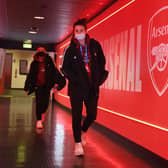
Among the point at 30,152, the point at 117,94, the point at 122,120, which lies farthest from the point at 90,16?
the point at 30,152

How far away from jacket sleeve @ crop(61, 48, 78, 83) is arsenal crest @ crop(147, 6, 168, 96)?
0.98 m

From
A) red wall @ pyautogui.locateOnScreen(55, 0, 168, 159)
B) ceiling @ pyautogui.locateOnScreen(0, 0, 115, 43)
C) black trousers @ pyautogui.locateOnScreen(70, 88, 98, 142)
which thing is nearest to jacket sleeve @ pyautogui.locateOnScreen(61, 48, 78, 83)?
black trousers @ pyautogui.locateOnScreen(70, 88, 98, 142)

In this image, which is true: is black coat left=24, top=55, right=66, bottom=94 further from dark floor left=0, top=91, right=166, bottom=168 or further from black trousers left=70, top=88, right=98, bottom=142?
black trousers left=70, top=88, right=98, bottom=142

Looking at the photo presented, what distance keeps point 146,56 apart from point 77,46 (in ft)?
3.23

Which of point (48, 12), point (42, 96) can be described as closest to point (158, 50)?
point (42, 96)

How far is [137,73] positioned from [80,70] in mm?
1136

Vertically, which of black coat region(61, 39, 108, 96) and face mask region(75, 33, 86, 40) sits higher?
face mask region(75, 33, 86, 40)

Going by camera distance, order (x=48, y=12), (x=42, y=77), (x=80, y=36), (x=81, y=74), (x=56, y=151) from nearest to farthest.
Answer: (x=81, y=74)
(x=80, y=36)
(x=56, y=151)
(x=42, y=77)
(x=48, y=12)

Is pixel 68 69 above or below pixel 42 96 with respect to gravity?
above

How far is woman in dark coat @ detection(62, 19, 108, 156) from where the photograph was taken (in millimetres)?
3359

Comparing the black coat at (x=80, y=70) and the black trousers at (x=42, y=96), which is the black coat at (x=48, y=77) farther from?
the black coat at (x=80, y=70)

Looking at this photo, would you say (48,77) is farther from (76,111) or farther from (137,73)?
(76,111)

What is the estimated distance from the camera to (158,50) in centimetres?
353

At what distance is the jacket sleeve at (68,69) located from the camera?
3344mm
